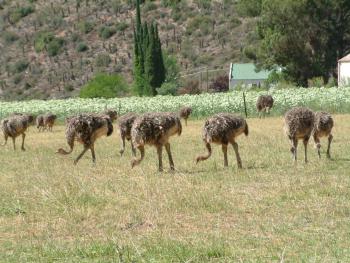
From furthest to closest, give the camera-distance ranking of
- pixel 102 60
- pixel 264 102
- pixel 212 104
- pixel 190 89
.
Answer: pixel 102 60 < pixel 190 89 < pixel 212 104 < pixel 264 102

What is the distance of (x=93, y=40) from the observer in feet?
309

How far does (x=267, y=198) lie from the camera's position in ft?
34.2

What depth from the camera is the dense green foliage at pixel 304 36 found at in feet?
179

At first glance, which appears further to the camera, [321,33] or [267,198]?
[321,33]

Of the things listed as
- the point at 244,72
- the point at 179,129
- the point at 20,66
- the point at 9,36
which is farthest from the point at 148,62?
the point at 179,129

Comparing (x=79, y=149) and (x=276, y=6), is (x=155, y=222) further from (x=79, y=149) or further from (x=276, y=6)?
(x=276, y=6)

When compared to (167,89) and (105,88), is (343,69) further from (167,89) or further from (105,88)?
(105,88)

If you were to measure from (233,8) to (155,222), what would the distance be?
8946 cm

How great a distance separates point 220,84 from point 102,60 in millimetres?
18199

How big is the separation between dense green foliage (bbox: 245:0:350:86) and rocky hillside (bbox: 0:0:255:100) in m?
27.4

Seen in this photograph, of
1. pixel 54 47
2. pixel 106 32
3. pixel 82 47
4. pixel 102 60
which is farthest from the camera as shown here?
pixel 106 32

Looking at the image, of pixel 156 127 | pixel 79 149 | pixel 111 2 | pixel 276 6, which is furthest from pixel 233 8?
pixel 156 127

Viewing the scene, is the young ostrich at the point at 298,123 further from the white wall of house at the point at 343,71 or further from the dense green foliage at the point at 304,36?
the dense green foliage at the point at 304,36

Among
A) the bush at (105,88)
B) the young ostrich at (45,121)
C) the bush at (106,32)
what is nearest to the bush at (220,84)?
the bush at (105,88)
